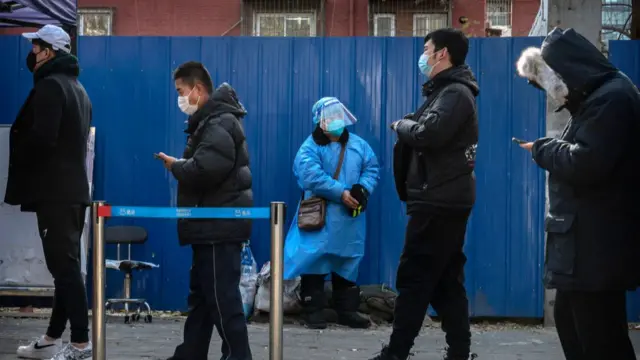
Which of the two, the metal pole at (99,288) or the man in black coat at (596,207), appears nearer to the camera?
the man in black coat at (596,207)

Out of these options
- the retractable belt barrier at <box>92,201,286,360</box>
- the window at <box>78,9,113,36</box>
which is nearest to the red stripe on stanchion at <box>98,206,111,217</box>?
the retractable belt barrier at <box>92,201,286,360</box>

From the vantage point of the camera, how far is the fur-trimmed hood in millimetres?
4344

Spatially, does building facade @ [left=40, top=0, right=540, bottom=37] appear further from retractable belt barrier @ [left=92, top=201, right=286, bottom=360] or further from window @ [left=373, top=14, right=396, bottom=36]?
retractable belt barrier @ [left=92, top=201, right=286, bottom=360]

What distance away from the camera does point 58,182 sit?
5.98 metres

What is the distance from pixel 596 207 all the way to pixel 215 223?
7.41 ft

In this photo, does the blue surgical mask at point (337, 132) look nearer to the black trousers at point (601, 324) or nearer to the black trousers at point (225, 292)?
the black trousers at point (225, 292)

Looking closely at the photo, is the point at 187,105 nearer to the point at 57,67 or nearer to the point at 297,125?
the point at 57,67

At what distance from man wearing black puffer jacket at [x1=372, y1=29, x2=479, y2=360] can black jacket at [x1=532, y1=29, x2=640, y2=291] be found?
4.34 ft

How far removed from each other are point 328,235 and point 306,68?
1556mm

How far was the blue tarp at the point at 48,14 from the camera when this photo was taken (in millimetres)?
7398

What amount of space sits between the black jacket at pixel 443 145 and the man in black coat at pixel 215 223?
1.02 metres

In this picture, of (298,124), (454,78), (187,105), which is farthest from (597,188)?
(298,124)

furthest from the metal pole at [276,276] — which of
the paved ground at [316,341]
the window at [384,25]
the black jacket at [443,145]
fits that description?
the window at [384,25]

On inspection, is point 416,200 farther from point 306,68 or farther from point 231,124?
point 306,68
